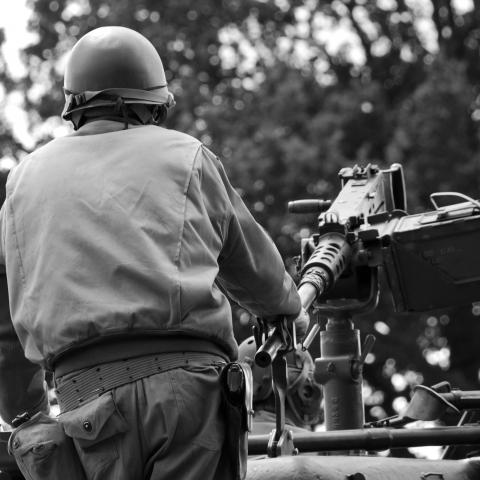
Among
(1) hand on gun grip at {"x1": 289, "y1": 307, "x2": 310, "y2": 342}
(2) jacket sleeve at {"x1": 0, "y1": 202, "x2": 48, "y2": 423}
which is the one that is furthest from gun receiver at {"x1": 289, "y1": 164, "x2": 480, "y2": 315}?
(2) jacket sleeve at {"x1": 0, "y1": 202, "x2": 48, "y2": 423}

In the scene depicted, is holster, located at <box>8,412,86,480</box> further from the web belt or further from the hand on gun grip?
the hand on gun grip

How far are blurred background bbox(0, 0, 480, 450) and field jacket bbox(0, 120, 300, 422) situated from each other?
12023 millimetres

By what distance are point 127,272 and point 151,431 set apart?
1.47 feet

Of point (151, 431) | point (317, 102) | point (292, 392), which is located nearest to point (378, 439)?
point (292, 392)

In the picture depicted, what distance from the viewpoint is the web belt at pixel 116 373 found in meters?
4.00

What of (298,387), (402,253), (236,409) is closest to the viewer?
(236,409)

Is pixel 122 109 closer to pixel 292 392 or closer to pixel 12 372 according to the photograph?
pixel 12 372

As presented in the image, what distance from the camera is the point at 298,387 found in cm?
719

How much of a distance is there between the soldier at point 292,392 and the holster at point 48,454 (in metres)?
2.61

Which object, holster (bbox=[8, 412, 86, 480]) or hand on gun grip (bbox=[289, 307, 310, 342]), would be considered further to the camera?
hand on gun grip (bbox=[289, 307, 310, 342])

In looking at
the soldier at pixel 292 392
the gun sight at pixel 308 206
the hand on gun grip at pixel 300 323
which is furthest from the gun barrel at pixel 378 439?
the gun sight at pixel 308 206

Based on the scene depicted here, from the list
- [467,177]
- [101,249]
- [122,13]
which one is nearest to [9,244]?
[101,249]

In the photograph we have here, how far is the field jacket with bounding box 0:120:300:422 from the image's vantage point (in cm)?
400

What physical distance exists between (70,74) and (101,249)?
27.7 inches
